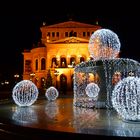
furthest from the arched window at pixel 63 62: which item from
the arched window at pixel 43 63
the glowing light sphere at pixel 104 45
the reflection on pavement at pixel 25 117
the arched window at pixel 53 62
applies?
the reflection on pavement at pixel 25 117

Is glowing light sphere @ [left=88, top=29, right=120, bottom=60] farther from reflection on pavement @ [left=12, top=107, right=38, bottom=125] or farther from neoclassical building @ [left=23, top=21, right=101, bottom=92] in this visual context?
neoclassical building @ [left=23, top=21, right=101, bottom=92]

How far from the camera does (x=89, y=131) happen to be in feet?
23.2

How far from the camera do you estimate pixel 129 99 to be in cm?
809

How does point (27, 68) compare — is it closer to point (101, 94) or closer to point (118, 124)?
point (101, 94)

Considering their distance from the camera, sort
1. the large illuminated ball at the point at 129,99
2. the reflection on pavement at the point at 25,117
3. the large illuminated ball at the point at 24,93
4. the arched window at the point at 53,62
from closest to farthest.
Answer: the large illuminated ball at the point at 129,99, the reflection on pavement at the point at 25,117, the large illuminated ball at the point at 24,93, the arched window at the point at 53,62

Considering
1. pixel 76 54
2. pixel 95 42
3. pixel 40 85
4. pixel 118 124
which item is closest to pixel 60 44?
pixel 76 54

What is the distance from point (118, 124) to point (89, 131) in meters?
1.64

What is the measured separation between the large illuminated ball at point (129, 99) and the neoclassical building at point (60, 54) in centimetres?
4275

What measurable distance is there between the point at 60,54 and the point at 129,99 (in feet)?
160

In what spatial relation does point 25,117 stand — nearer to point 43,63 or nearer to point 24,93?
point 24,93

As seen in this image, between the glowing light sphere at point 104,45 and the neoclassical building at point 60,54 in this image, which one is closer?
the glowing light sphere at point 104,45

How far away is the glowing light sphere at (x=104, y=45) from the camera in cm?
1334

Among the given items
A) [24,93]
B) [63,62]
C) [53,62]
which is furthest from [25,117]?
[53,62]

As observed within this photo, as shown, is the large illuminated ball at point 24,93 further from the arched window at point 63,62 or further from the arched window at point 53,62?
the arched window at point 53,62
